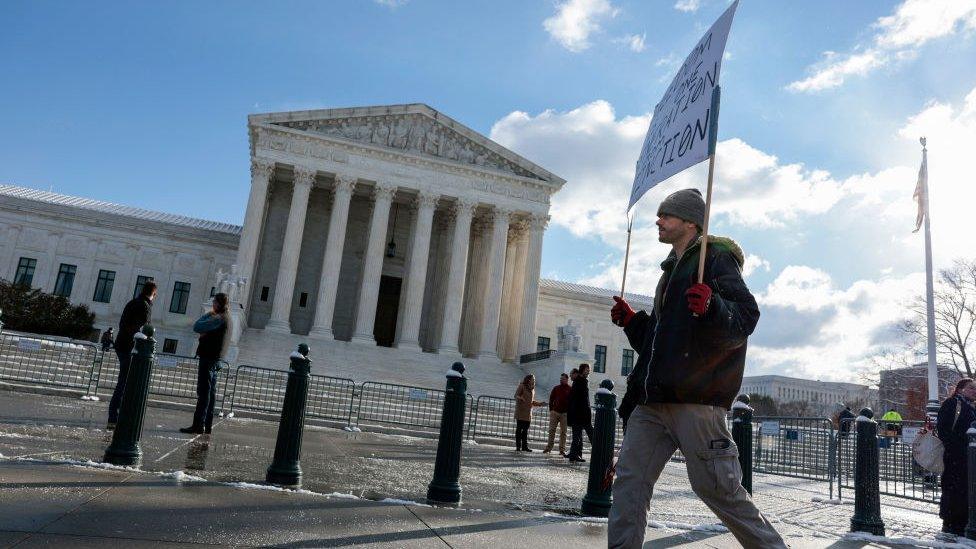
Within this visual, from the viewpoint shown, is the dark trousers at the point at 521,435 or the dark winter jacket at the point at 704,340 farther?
the dark trousers at the point at 521,435

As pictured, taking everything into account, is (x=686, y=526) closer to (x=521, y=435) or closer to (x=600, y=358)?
(x=521, y=435)

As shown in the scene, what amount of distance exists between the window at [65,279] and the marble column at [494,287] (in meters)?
26.9

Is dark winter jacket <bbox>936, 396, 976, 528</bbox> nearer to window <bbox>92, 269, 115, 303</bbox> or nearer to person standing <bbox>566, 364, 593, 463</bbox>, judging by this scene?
person standing <bbox>566, 364, 593, 463</bbox>

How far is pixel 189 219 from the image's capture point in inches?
2051

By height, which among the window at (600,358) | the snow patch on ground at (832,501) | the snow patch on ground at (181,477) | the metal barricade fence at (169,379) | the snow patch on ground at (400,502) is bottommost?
the snow patch on ground at (832,501)

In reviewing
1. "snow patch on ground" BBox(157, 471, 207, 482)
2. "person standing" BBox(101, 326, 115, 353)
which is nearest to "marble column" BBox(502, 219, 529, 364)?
"person standing" BBox(101, 326, 115, 353)

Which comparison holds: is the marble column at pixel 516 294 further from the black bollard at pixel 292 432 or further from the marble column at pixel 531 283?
the black bollard at pixel 292 432

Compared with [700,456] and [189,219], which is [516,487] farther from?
[189,219]

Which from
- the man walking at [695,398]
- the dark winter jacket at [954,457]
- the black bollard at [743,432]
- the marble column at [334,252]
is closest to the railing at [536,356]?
the marble column at [334,252]

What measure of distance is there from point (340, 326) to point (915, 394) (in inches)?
1847

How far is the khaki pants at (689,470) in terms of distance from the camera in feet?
11.2

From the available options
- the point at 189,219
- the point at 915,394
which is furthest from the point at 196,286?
the point at 915,394

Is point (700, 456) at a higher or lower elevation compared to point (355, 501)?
higher

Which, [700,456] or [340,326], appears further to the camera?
[340,326]
